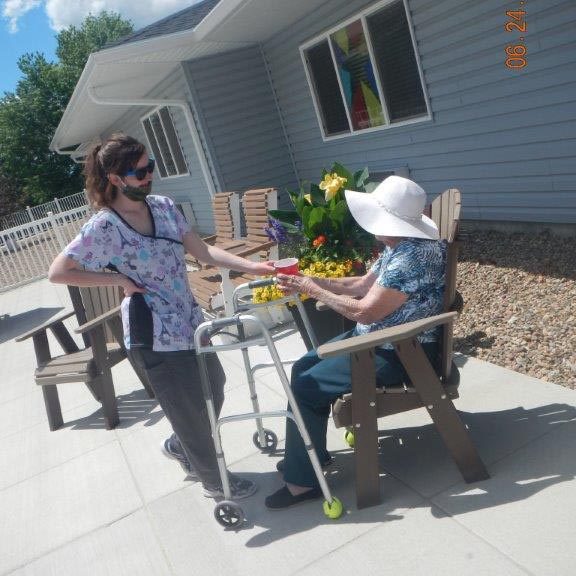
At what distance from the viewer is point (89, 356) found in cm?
447

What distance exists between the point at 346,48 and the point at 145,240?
219 inches

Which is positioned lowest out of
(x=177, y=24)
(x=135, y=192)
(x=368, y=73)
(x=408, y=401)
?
(x=408, y=401)

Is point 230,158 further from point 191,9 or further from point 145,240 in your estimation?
point 145,240

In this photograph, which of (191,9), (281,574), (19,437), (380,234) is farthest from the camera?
(191,9)

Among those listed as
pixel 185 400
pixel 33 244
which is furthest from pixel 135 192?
pixel 33 244

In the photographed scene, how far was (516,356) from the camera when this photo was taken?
361cm

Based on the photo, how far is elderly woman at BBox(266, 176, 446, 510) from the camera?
97.0 inches

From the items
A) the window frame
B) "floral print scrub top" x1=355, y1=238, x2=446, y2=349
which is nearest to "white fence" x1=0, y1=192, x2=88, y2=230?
the window frame

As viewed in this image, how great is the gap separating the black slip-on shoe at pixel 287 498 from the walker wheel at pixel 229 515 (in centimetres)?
15

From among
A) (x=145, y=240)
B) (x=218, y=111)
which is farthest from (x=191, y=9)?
(x=145, y=240)

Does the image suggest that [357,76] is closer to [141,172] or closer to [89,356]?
[89,356]

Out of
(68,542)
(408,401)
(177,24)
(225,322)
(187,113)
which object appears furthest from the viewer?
(187,113)

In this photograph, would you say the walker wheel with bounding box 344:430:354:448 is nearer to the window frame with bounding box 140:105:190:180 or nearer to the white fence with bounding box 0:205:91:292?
the window frame with bounding box 140:105:190:180
